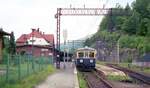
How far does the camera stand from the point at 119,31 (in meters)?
134

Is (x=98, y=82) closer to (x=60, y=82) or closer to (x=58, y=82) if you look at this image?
(x=60, y=82)

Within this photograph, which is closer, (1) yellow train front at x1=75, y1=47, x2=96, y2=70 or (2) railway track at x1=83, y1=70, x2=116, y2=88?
(2) railway track at x1=83, y1=70, x2=116, y2=88

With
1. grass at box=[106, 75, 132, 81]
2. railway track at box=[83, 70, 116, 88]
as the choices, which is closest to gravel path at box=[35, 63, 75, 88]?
railway track at box=[83, 70, 116, 88]

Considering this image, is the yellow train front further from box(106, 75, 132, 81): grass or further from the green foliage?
the green foliage

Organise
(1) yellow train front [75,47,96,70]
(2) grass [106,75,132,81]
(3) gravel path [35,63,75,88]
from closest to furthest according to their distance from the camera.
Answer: (3) gravel path [35,63,75,88], (2) grass [106,75,132,81], (1) yellow train front [75,47,96,70]

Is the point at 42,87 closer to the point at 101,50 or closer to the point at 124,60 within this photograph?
the point at 124,60

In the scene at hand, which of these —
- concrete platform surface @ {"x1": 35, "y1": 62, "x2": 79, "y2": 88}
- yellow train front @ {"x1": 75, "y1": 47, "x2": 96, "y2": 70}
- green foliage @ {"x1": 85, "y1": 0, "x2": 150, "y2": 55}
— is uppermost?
green foliage @ {"x1": 85, "y1": 0, "x2": 150, "y2": 55}

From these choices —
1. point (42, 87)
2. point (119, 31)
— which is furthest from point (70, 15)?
point (119, 31)

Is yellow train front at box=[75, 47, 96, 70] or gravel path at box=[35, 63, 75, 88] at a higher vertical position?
yellow train front at box=[75, 47, 96, 70]

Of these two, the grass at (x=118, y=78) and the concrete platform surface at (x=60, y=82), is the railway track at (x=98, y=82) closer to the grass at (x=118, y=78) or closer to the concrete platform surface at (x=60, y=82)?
the grass at (x=118, y=78)

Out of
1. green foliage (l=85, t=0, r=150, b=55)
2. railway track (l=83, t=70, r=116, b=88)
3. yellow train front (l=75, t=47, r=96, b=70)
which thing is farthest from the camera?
green foliage (l=85, t=0, r=150, b=55)

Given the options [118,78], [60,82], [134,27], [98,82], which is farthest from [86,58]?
[134,27]

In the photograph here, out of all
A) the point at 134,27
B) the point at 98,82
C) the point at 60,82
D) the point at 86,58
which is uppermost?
the point at 134,27

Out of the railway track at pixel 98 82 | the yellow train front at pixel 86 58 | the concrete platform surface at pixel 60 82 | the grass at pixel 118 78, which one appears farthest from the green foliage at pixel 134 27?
the concrete platform surface at pixel 60 82
